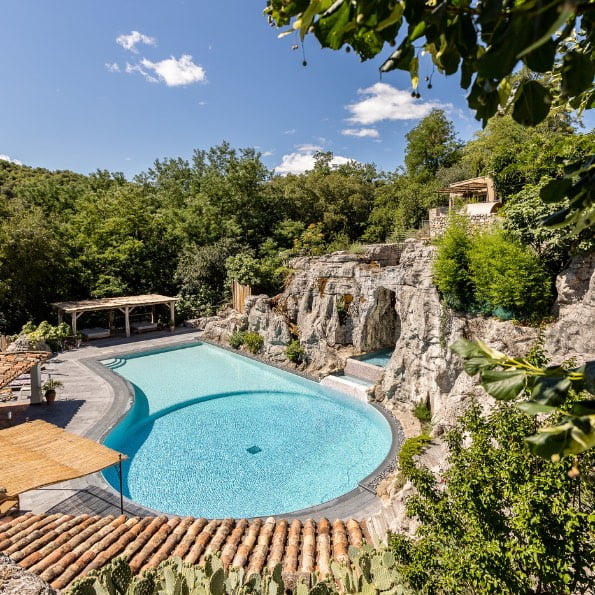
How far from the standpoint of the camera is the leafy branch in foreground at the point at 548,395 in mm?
808

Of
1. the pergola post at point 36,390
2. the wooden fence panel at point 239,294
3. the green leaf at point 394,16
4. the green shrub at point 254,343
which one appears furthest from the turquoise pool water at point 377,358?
the green leaf at point 394,16

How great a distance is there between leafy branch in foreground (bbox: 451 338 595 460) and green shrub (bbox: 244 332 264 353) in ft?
55.6

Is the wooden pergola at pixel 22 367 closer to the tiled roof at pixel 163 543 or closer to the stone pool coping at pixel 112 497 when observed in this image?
the stone pool coping at pixel 112 497

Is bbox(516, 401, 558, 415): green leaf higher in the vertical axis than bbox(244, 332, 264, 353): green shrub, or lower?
higher

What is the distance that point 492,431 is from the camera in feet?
11.8

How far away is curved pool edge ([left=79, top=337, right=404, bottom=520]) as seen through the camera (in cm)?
756

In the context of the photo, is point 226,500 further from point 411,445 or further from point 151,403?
point 151,403

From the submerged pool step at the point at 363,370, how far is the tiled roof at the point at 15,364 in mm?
10134

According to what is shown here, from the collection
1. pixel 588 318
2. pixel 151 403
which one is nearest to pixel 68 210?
pixel 151 403

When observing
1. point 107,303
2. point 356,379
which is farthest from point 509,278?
point 107,303

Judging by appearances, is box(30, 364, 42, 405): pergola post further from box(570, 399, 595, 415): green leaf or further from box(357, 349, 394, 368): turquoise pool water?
box(570, 399, 595, 415): green leaf

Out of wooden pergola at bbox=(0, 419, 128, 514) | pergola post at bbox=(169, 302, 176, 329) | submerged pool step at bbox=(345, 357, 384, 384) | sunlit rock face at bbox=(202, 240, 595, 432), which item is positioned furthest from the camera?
pergola post at bbox=(169, 302, 176, 329)

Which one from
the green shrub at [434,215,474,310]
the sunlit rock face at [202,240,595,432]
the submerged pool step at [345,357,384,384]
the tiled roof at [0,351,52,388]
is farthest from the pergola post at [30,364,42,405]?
the green shrub at [434,215,474,310]

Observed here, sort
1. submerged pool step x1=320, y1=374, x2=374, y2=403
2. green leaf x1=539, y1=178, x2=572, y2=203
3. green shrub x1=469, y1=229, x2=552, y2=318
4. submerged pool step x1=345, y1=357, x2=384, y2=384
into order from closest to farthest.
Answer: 1. green leaf x1=539, y1=178, x2=572, y2=203
2. green shrub x1=469, y1=229, x2=552, y2=318
3. submerged pool step x1=320, y1=374, x2=374, y2=403
4. submerged pool step x1=345, y1=357, x2=384, y2=384
